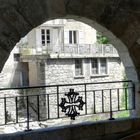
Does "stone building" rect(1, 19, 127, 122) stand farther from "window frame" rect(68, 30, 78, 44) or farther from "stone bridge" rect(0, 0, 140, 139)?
"stone bridge" rect(0, 0, 140, 139)

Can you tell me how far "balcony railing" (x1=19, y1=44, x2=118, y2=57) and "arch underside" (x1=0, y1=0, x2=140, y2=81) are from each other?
1656 centimetres

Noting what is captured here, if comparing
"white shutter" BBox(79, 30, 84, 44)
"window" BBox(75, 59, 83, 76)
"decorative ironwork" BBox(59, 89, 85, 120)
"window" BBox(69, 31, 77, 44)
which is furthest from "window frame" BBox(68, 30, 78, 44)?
"decorative ironwork" BBox(59, 89, 85, 120)

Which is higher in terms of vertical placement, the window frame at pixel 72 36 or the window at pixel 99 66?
the window frame at pixel 72 36

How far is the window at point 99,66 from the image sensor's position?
71.4 ft

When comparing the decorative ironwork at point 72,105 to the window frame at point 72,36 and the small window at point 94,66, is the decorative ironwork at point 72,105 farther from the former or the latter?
the window frame at point 72,36

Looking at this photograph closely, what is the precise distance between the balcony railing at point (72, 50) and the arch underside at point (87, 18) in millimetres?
16556

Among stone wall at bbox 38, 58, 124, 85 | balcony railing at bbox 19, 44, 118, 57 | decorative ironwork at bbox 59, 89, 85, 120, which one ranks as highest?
balcony railing at bbox 19, 44, 118, 57

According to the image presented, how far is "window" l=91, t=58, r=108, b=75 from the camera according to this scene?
21766mm

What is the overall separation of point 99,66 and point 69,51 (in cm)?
242

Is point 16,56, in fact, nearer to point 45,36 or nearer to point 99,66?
point 45,36

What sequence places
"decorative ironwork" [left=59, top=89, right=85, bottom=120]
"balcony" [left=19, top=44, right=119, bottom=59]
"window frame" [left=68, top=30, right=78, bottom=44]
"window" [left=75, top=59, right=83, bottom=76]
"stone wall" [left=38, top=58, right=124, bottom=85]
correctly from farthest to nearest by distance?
1. "window frame" [left=68, top=30, right=78, bottom=44]
2. "window" [left=75, top=59, right=83, bottom=76]
3. "balcony" [left=19, top=44, right=119, bottom=59]
4. "stone wall" [left=38, top=58, right=124, bottom=85]
5. "decorative ironwork" [left=59, top=89, right=85, bottom=120]

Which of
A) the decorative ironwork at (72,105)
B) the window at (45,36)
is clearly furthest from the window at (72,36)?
the decorative ironwork at (72,105)

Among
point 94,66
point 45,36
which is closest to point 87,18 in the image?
point 94,66

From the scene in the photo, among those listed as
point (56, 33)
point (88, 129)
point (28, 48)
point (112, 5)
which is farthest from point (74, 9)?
point (56, 33)
